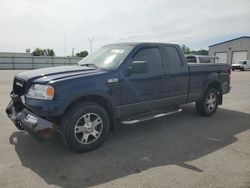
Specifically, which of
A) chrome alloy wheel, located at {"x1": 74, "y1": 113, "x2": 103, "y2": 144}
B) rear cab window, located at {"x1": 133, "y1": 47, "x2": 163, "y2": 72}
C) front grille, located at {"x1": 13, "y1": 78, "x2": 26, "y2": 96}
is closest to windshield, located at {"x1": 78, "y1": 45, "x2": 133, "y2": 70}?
rear cab window, located at {"x1": 133, "y1": 47, "x2": 163, "y2": 72}

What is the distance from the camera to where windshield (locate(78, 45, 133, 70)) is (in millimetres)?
4860

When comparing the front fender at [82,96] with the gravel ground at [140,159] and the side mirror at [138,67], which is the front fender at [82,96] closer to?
the side mirror at [138,67]

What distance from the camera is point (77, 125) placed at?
4.19m

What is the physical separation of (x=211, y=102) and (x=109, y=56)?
11.0ft

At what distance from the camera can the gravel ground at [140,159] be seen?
3324mm

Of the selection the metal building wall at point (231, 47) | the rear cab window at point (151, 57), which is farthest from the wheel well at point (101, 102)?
the metal building wall at point (231, 47)

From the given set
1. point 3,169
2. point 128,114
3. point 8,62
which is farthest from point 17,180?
point 8,62

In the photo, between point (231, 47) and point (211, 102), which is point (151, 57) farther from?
point (231, 47)

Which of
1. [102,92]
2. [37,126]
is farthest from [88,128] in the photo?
[37,126]

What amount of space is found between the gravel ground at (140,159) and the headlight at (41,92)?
986 millimetres

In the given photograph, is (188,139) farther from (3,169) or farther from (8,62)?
(8,62)

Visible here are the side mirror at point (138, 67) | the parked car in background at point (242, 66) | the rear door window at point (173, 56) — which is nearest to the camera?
the side mirror at point (138, 67)

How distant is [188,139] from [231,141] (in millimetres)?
821

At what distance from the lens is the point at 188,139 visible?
16.3 ft
